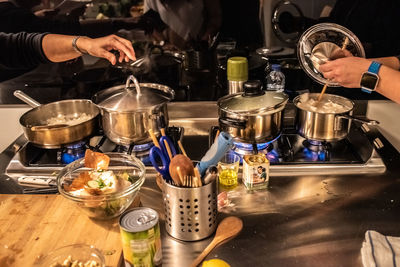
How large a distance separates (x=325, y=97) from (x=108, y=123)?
2.64ft

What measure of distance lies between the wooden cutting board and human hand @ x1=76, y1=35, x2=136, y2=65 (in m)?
0.59

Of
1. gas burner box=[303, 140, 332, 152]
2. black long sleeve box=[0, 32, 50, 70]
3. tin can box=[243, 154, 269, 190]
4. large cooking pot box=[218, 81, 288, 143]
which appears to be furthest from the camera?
black long sleeve box=[0, 32, 50, 70]

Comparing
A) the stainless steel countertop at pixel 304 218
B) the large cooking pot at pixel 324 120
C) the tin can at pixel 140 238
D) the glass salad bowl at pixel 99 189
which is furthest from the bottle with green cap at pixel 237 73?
the tin can at pixel 140 238

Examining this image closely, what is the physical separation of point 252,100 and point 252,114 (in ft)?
0.38

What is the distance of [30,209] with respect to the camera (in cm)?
111

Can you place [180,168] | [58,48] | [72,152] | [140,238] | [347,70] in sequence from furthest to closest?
[58,48]
[72,152]
[347,70]
[180,168]
[140,238]

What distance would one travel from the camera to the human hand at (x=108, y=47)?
4.88ft

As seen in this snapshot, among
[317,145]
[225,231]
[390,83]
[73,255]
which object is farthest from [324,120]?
[73,255]

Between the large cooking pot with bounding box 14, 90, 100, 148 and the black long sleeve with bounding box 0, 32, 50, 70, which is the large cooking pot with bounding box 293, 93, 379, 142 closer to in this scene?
the large cooking pot with bounding box 14, 90, 100, 148

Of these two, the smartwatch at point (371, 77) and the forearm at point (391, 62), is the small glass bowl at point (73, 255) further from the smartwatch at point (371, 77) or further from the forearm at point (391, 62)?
the forearm at point (391, 62)

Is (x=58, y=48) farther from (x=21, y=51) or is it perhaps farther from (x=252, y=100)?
(x=252, y=100)

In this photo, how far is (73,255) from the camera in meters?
0.92

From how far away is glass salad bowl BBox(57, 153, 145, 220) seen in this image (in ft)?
3.37

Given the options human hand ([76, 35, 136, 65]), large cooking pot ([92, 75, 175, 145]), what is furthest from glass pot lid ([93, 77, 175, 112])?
human hand ([76, 35, 136, 65])
